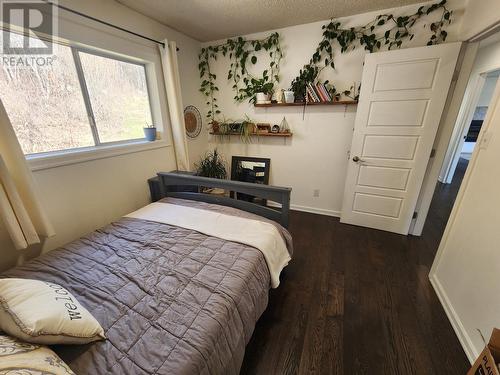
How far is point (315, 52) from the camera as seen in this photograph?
257 cm

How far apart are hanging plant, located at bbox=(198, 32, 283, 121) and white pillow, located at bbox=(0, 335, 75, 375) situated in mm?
3004

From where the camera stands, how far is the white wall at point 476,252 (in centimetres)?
121

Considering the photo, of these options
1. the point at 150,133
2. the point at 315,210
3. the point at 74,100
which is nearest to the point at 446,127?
the point at 315,210

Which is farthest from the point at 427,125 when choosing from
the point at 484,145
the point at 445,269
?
the point at 445,269

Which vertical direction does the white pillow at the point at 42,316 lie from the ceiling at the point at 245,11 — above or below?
below

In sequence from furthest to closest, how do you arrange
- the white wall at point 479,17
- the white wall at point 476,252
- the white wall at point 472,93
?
the white wall at point 472,93 → the white wall at point 479,17 → the white wall at point 476,252

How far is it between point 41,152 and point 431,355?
3.13 meters

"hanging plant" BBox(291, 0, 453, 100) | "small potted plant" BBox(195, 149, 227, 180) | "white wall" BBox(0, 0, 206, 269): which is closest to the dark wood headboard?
"white wall" BBox(0, 0, 206, 269)

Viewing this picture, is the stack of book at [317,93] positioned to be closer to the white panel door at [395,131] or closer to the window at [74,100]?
the white panel door at [395,131]

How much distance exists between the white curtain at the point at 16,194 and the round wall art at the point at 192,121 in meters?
1.88

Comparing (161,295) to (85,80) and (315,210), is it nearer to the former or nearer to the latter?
(85,80)

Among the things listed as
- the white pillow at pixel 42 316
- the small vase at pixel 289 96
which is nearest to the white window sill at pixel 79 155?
the white pillow at pixel 42 316

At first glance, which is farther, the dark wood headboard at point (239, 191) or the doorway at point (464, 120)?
the doorway at point (464, 120)

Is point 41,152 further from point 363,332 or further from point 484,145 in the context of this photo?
A: point 484,145
